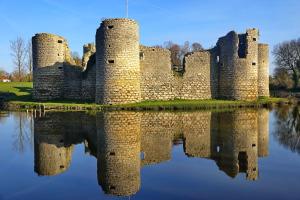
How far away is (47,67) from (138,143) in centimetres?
2226

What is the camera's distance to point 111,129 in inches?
682

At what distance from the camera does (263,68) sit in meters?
37.8

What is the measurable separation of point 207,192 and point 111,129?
9270mm

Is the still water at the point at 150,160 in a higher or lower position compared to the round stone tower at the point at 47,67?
lower

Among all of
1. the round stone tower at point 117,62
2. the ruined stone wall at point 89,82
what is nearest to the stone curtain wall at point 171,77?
the round stone tower at point 117,62

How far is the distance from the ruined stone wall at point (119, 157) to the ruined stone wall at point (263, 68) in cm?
2143

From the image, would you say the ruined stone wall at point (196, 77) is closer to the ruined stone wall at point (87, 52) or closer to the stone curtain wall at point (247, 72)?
the stone curtain wall at point (247, 72)

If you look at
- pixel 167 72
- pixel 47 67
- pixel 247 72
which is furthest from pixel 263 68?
pixel 47 67

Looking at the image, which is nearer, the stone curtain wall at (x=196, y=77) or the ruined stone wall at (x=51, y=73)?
the ruined stone wall at (x=51, y=73)

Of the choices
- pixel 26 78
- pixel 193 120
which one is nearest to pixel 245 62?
pixel 193 120

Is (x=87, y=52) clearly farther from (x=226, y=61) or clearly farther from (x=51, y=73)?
(x=226, y=61)

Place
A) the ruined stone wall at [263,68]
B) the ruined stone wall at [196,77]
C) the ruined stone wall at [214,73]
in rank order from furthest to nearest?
1. the ruined stone wall at [263,68]
2. the ruined stone wall at [214,73]
3. the ruined stone wall at [196,77]

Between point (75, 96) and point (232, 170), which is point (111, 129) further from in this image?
point (75, 96)

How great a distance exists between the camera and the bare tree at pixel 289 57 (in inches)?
2375
